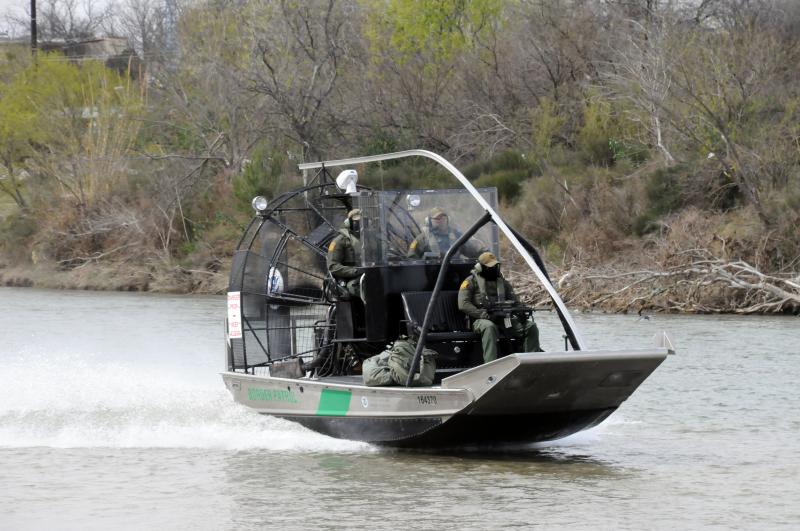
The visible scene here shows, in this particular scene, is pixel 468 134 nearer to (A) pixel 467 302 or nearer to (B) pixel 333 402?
(B) pixel 333 402

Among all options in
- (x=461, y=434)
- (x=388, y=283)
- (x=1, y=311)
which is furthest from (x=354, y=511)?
(x=1, y=311)

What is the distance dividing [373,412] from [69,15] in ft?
337

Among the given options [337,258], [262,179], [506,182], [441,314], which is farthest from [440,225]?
[262,179]

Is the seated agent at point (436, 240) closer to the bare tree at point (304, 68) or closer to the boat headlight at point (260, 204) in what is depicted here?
the boat headlight at point (260, 204)

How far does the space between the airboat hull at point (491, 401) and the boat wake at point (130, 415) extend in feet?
2.19

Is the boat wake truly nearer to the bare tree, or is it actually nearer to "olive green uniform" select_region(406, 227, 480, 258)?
"olive green uniform" select_region(406, 227, 480, 258)

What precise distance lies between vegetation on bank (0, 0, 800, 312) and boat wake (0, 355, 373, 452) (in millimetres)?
13695

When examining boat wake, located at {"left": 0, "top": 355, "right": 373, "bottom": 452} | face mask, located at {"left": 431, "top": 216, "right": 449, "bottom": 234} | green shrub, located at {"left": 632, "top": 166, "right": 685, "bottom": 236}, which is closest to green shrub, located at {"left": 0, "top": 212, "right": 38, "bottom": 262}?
green shrub, located at {"left": 632, "top": 166, "right": 685, "bottom": 236}

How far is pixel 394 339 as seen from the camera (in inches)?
551

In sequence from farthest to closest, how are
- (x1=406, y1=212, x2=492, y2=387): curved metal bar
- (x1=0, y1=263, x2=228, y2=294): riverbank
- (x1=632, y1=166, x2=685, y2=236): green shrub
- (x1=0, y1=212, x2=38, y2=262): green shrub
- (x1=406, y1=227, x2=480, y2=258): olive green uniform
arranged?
1. (x1=0, y1=212, x2=38, y2=262): green shrub
2. (x1=0, y1=263, x2=228, y2=294): riverbank
3. (x1=632, y1=166, x2=685, y2=236): green shrub
4. (x1=406, y1=227, x2=480, y2=258): olive green uniform
5. (x1=406, y1=212, x2=492, y2=387): curved metal bar

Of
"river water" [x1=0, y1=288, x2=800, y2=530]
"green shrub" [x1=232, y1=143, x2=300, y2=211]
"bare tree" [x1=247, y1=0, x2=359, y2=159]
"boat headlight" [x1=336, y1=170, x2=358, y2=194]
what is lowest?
"river water" [x1=0, y1=288, x2=800, y2=530]

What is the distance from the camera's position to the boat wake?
14.9 m

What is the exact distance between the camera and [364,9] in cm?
5328

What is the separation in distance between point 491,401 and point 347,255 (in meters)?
2.89
